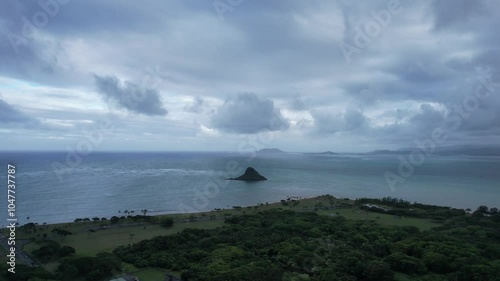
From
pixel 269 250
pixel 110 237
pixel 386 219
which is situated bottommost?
pixel 110 237

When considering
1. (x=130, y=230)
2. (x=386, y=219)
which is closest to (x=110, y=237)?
(x=130, y=230)

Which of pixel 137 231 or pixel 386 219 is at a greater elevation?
pixel 386 219

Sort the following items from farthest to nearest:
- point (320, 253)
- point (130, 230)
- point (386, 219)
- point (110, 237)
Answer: point (386, 219), point (130, 230), point (110, 237), point (320, 253)

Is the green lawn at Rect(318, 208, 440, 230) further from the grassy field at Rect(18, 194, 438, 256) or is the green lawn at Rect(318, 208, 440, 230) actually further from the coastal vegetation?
the coastal vegetation

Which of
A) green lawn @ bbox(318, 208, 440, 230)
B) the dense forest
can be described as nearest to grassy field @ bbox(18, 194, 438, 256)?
green lawn @ bbox(318, 208, 440, 230)

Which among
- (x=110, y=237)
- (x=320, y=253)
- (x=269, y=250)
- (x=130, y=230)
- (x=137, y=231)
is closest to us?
(x=320, y=253)

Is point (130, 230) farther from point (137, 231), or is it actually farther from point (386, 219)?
point (386, 219)

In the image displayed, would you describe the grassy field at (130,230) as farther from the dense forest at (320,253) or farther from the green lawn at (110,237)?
the dense forest at (320,253)

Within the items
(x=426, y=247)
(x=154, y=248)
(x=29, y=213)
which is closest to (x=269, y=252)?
(x=154, y=248)

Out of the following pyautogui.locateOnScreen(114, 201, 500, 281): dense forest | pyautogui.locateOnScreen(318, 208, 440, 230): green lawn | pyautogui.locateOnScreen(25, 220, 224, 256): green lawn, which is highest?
pyautogui.locateOnScreen(114, 201, 500, 281): dense forest
